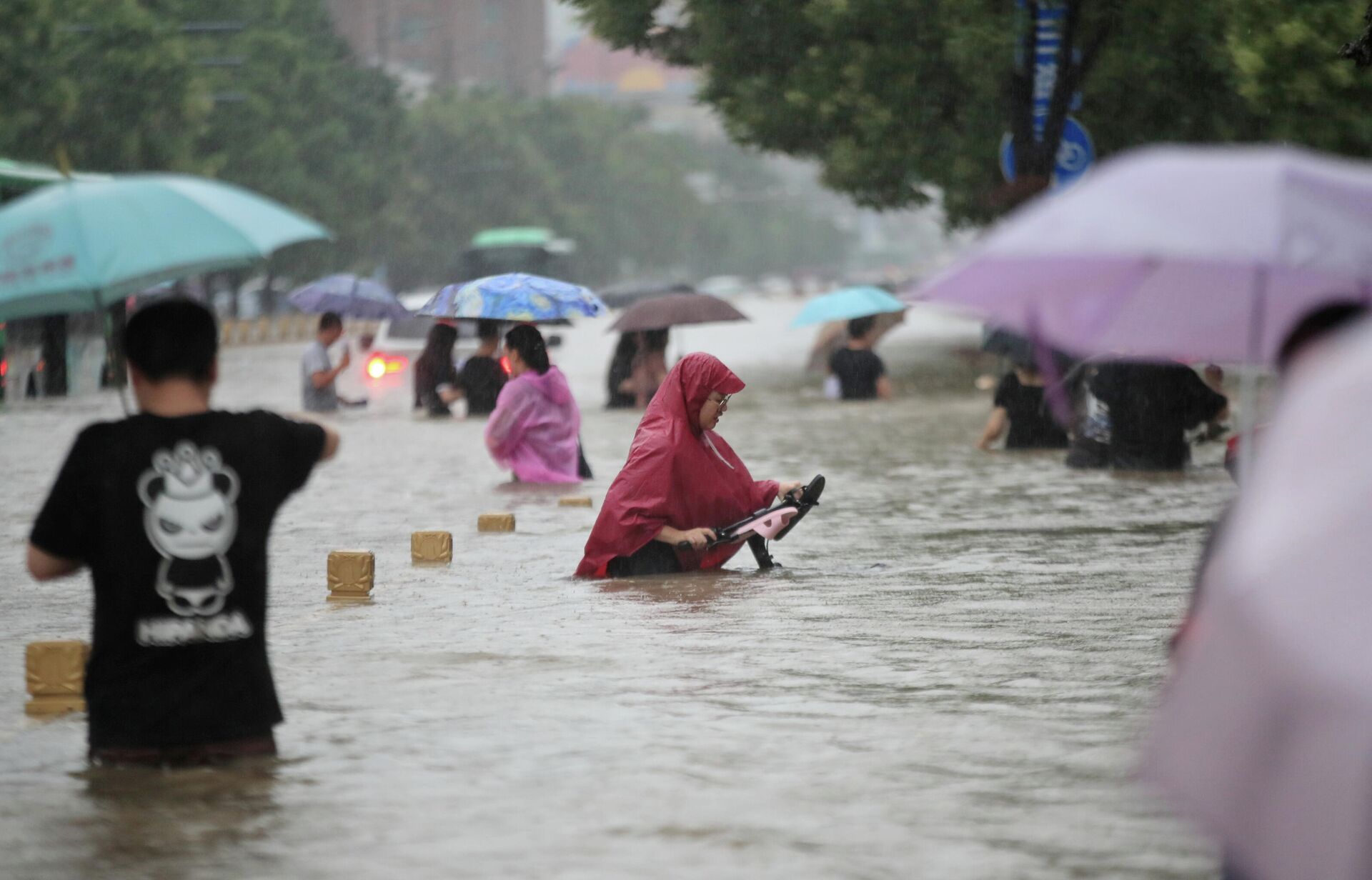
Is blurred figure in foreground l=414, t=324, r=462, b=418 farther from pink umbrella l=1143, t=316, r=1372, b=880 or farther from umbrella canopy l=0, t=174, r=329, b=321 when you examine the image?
pink umbrella l=1143, t=316, r=1372, b=880

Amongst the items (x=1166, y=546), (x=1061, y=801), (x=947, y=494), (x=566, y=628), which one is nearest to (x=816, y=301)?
(x=947, y=494)

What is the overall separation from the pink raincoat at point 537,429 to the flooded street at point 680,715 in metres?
1.69

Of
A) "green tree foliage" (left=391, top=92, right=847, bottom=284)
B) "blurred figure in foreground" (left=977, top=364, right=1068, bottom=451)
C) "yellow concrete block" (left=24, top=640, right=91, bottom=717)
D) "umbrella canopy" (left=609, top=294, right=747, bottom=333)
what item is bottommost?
"yellow concrete block" (left=24, top=640, right=91, bottom=717)

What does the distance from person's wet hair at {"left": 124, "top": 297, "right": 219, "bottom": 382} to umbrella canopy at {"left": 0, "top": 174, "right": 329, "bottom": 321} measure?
386 mm

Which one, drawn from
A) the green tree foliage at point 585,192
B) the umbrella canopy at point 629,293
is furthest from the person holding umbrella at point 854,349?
the green tree foliage at point 585,192

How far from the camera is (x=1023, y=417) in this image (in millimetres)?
19016

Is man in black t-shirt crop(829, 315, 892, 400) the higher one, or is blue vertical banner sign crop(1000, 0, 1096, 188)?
blue vertical banner sign crop(1000, 0, 1096, 188)

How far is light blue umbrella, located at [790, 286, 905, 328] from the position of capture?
2548 cm

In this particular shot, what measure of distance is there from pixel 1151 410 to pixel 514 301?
4.94 meters

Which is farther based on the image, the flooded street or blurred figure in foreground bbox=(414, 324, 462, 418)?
blurred figure in foreground bbox=(414, 324, 462, 418)

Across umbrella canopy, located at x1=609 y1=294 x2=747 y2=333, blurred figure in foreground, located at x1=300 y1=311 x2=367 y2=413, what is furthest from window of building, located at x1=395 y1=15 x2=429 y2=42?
umbrella canopy, located at x1=609 y1=294 x2=747 y2=333

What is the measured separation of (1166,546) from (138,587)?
7.53 m

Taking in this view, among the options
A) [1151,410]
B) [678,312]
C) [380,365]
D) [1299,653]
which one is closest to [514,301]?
[1151,410]

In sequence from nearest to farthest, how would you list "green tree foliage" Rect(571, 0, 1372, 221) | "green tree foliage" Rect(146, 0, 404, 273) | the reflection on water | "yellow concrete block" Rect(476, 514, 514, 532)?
the reflection on water < "yellow concrete block" Rect(476, 514, 514, 532) < "green tree foliage" Rect(571, 0, 1372, 221) < "green tree foliage" Rect(146, 0, 404, 273)
